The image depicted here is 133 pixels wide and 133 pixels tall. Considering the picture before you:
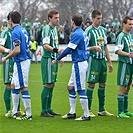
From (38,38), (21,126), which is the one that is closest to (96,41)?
(21,126)

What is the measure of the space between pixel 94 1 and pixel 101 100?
3606cm

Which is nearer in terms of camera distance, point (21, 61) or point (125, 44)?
point (21, 61)

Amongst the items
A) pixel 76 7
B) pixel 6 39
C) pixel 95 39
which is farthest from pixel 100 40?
pixel 76 7

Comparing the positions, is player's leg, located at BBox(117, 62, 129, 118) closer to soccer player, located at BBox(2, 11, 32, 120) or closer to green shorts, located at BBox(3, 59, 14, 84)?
soccer player, located at BBox(2, 11, 32, 120)

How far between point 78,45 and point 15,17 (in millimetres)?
1352

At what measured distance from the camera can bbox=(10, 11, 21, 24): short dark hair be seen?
35.2ft

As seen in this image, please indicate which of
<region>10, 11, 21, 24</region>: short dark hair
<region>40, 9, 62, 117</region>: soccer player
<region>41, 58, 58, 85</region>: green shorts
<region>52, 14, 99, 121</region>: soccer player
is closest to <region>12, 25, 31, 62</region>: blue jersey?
<region>10, 11, 21, 24</region>: short dark hair

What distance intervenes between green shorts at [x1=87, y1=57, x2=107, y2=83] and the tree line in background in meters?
34.8

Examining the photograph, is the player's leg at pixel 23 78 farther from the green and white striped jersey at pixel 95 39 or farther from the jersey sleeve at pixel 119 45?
the jersey sleeve at pixel 119 45

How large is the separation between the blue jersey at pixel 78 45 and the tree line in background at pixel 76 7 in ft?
117

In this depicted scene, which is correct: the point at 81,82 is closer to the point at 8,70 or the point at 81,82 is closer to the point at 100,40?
the point at 100,40

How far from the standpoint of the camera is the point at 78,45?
10.8 metres

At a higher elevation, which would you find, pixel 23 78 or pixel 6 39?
pixel 6 39

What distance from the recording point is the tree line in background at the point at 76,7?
47.5 meters
